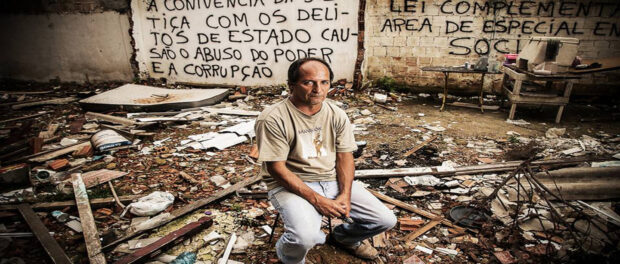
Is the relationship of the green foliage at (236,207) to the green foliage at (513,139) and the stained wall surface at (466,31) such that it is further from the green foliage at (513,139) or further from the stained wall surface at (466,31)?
the stained wall surface at (466,31)

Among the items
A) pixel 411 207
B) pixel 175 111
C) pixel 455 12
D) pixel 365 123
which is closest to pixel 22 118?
pixel 175 111

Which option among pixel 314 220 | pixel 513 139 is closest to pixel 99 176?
pixel 314 220

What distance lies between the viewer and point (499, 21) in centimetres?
684

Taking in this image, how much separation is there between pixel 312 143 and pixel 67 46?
10.9 m

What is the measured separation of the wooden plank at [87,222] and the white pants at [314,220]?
159cm

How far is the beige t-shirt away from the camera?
2141mm

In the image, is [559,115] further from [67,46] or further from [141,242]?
[67,46]

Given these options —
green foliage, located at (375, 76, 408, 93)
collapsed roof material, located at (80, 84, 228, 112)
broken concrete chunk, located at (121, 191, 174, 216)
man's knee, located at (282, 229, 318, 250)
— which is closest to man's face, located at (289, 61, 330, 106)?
man's knee, located at (282, 229, 318, 250)

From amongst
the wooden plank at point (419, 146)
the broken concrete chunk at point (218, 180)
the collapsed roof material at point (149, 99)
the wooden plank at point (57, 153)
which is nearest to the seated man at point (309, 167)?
the broken concrete chunk at point (218, 180)

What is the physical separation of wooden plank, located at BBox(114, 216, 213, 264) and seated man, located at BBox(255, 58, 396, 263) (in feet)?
3.38

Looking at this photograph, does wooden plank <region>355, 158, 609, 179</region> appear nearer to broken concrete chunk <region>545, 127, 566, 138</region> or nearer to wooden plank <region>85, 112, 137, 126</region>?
broken concrete chunk <region>545, 127, 566, 138</region>

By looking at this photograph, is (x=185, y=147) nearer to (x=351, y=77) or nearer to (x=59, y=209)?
(x=59, y=209)

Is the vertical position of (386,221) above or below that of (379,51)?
below

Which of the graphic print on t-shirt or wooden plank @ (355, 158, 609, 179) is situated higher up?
the graphic print on t-shirt
